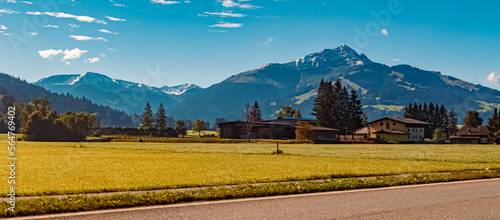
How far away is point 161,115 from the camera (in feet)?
624

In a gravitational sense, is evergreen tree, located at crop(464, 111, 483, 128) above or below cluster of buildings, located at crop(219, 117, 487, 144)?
above

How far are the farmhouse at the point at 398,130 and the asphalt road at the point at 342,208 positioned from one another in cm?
11633

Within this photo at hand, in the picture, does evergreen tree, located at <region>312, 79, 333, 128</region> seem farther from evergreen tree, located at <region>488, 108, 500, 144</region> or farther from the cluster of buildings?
evergreen tree, located at <region>488, 108, 500, 144</region>

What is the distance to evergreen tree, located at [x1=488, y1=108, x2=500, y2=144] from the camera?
11031 cm

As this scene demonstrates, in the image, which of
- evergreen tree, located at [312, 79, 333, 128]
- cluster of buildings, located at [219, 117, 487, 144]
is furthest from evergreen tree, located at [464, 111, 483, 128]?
evergreen tree, located at [312, 79, 333, 128]

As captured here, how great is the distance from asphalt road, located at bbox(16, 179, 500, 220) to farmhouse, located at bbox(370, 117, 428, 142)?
382 feet

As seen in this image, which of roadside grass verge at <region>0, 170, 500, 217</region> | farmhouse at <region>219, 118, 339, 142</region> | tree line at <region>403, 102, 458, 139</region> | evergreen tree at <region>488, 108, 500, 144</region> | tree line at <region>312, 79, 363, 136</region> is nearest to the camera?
roadside grass verge at <region>0, 170, 500, 217</region>

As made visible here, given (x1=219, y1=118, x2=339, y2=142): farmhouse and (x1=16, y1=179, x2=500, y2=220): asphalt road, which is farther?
(x1=219, y1=118, x2=339, y2=142): farmhouse

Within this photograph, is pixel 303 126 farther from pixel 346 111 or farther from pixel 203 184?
pixel 203 184

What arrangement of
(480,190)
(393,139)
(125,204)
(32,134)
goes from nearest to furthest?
(125,204) < (480,190) < (32,134) < (393,139)

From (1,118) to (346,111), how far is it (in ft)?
498

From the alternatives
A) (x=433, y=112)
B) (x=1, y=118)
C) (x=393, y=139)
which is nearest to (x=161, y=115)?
(x=1, y=118)

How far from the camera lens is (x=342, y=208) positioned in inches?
520

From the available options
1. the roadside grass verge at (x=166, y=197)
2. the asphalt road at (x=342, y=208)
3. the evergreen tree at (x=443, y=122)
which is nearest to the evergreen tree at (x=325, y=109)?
the evergreen tree at (x=443, y=122)
